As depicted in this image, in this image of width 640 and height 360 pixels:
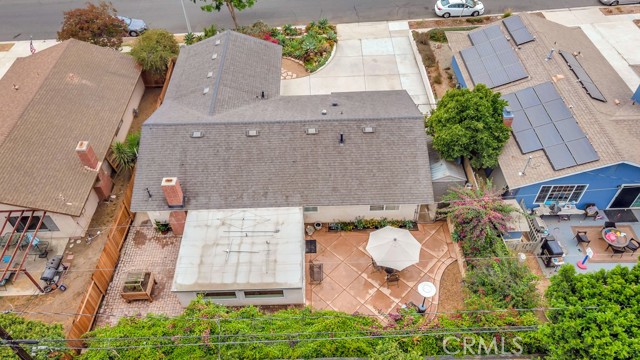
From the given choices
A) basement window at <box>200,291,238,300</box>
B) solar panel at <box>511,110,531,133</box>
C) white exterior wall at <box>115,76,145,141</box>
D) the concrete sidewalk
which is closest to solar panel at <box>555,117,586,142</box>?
solar panel at <box>511,110,531,133</box>

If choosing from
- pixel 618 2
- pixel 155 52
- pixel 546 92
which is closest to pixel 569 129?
pixel 546 92

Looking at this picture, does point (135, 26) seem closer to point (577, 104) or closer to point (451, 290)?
point (451, 290)

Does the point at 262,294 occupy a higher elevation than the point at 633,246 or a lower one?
higher

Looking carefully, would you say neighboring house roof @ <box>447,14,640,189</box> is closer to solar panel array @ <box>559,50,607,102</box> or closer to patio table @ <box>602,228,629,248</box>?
solar panel array @ <box>559,50,607,102</box>

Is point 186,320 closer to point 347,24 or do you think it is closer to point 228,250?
point 228,250

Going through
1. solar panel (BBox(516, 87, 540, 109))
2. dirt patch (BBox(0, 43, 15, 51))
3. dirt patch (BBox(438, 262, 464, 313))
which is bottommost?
dirt patch (BBox(438, 262, 464, 313))

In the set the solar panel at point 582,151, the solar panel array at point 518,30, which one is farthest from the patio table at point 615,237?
the solar panel array at point 518,30

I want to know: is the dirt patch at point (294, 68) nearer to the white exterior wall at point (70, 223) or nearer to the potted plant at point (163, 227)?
the potted plant at point (163, 227)
